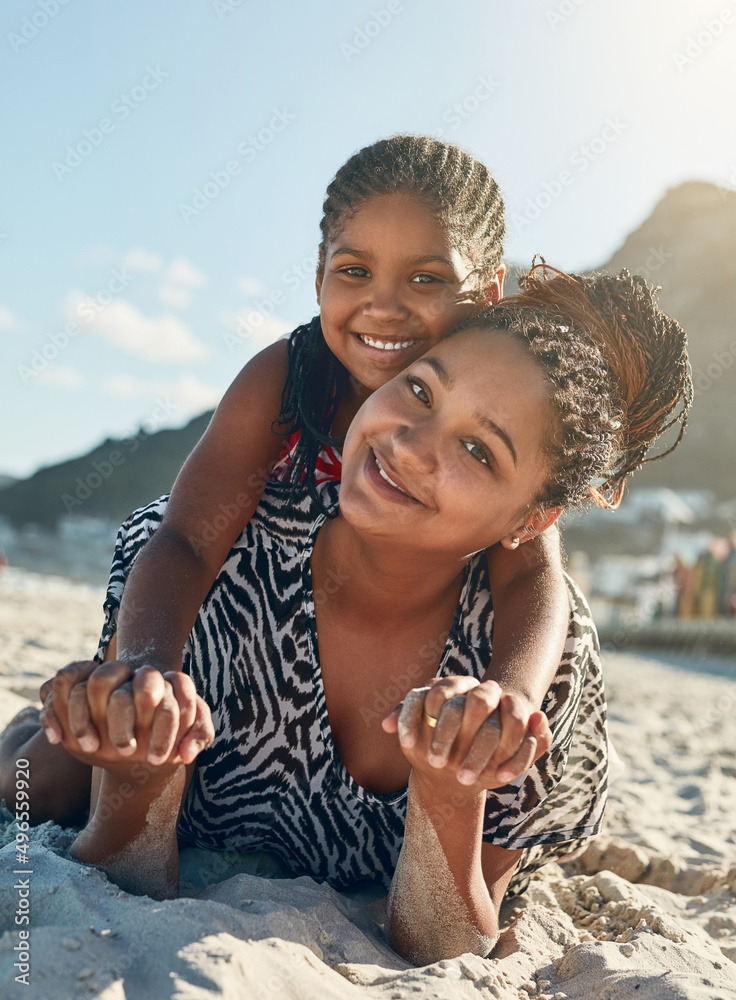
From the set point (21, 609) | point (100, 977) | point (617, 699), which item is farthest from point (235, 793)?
point (21, 609)

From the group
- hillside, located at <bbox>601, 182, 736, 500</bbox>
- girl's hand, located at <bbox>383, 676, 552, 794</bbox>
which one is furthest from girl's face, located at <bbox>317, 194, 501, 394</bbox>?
hillside, located at <bbox>601, 182, 736, 500</bbox>

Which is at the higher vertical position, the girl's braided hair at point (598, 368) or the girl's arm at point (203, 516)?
the girl's braided hair at point (598, 368)

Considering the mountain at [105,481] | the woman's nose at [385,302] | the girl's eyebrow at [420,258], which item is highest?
the mountain at [105,481]

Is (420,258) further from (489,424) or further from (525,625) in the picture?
(525,625)

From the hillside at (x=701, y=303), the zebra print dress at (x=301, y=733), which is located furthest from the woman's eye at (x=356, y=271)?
the hillside at (x=701, y=303)

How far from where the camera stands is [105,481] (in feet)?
98.5

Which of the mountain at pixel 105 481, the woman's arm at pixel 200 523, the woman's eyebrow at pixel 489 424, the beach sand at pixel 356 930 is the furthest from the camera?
the mountain at pixel 105 481

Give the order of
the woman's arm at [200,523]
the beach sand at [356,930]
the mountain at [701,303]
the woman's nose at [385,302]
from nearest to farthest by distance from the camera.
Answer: the beach sand at [356,930]
the woman's arm at [200,523]
the woman's nose at [385,302]
the mountain at [701,303]

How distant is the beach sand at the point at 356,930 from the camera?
1.31m

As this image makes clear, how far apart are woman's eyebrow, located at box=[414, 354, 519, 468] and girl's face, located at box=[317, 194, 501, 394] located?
11.1 inches

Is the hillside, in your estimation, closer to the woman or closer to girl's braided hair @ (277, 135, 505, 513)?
girl's braided hair @ (277, 135, 505, 513)

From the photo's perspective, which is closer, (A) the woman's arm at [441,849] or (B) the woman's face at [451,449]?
(A) the woman's arm at [441,849]

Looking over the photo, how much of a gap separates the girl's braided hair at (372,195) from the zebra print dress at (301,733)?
8.0 inches

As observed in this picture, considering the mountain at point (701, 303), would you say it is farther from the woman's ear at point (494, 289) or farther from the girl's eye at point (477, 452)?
the girl's eye at point (477, 452)
